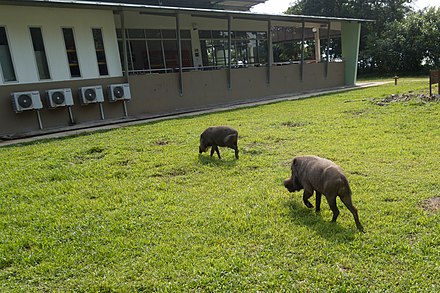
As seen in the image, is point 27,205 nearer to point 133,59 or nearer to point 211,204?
point 211,204

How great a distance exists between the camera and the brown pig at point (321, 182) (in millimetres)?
3342

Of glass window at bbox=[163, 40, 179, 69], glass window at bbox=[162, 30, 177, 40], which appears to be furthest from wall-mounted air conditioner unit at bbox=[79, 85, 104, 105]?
glass window at bbox=[162, 30, 177, 40]

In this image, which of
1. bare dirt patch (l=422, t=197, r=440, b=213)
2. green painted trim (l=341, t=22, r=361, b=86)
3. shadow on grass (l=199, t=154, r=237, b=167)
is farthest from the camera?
green painted trim (l=341, t=22, r=361, b=86)

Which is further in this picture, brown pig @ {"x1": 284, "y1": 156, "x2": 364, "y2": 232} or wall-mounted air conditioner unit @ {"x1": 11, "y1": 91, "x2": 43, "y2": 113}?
wall-mounted air conditioner unit @ {"x1": 11, "y1": 91, "x2": 43, "y2": 113}

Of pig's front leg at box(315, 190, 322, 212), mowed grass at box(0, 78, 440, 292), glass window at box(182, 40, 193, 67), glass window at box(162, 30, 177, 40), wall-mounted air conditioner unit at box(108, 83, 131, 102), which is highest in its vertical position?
glass window at box(162, 30, 177, 40)

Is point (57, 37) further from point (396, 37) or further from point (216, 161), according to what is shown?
point (396, 37)

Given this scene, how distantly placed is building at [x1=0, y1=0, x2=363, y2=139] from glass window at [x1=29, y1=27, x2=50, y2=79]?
3 centimetres

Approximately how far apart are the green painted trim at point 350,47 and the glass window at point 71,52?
1548 cm

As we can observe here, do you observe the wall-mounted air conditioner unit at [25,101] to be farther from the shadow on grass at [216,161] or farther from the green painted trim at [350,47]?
the green painted trim at [350,47]

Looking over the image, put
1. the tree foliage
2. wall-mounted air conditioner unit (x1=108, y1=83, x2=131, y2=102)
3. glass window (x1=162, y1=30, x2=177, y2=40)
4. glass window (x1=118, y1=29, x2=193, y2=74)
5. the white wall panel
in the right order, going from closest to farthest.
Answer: the white wall panel < wall-mounted air conditioner unit (x1=108, y1=83, x2=131, y2=102) < glass window (x1=118, y1=29, x2=193, y2=74) < glass window (x1=162, y1=30, x2=177, y2=40) < the tree foliage

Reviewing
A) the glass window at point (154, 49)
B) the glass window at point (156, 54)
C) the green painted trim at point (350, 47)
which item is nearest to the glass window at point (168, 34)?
the glass window at point (154, 49)

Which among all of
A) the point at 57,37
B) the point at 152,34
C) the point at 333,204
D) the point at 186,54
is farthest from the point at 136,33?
the point at 333,204

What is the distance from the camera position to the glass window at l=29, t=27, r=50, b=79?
36.2 ft

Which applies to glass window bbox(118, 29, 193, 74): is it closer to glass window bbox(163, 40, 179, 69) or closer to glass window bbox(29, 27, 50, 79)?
glass window bbox(163, 40, 179, 69)
